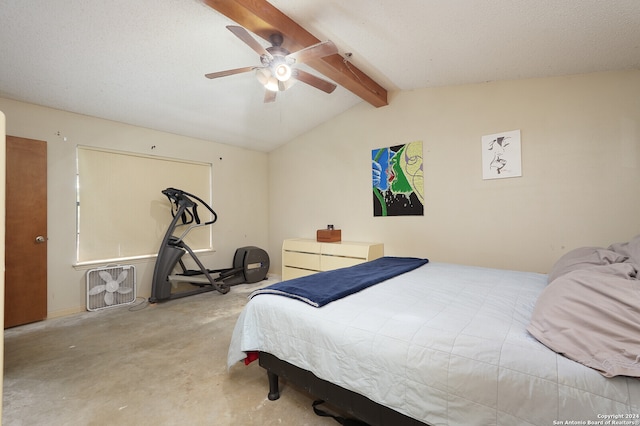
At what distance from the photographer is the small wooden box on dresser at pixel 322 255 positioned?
11.7 feet

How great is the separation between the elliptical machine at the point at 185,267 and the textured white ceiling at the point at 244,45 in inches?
50.9

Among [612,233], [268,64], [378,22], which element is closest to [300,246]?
[268,64]

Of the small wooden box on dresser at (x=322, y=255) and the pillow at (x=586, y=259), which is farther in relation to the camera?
the small wooden box on dresser at (x=322, y=255)

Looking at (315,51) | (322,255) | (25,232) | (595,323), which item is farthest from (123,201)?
(595,323)

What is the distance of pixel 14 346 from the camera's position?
2432mm

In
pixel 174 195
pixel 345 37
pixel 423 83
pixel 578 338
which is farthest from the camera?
pixel 174 195

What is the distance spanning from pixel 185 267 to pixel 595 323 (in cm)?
426

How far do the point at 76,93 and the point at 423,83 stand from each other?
373cm

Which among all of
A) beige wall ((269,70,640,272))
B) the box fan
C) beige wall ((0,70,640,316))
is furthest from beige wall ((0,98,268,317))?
beige wall ((269,70,640,272))

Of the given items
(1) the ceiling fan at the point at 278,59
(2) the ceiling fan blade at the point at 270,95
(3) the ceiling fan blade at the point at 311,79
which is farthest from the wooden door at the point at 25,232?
(3) the ceiling fan blade at the point at 311,79

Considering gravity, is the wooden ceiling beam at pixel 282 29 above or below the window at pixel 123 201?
above

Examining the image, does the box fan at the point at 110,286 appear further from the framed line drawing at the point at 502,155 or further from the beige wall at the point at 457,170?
the framed line drawing at the point at 502,155

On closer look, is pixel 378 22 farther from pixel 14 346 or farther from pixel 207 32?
pixel 14 346

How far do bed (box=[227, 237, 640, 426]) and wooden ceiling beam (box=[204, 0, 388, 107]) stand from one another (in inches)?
76.7
